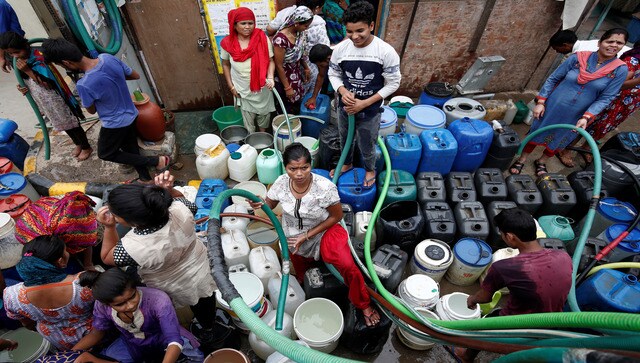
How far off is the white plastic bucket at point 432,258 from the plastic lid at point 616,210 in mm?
1854

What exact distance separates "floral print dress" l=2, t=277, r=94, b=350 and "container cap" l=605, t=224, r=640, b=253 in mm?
4704

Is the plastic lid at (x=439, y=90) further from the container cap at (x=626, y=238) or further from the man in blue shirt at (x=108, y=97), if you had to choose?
the man in blue shirt at (x=108, y=97)

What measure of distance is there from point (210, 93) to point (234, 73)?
64.0 inches

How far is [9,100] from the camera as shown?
6.08m

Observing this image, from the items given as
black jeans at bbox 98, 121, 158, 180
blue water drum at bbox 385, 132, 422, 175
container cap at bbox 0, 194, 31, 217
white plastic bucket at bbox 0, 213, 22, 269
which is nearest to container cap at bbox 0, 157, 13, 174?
container cap at bbox 0, 194, 31, 217

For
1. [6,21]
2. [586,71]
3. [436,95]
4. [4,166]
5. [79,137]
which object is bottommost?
[436,95]

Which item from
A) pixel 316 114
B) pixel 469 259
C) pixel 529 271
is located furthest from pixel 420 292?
pixel 316 114

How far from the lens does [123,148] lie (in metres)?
4.21

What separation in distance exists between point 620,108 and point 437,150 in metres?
2.92

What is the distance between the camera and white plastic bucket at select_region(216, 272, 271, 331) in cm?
294

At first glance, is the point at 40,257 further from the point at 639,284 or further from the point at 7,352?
the point at 639,284

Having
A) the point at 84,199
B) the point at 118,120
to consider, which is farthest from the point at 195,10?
the point at 84,199

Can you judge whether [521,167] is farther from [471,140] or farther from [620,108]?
[620,108]

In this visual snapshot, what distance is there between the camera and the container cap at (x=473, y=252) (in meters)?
3.41
